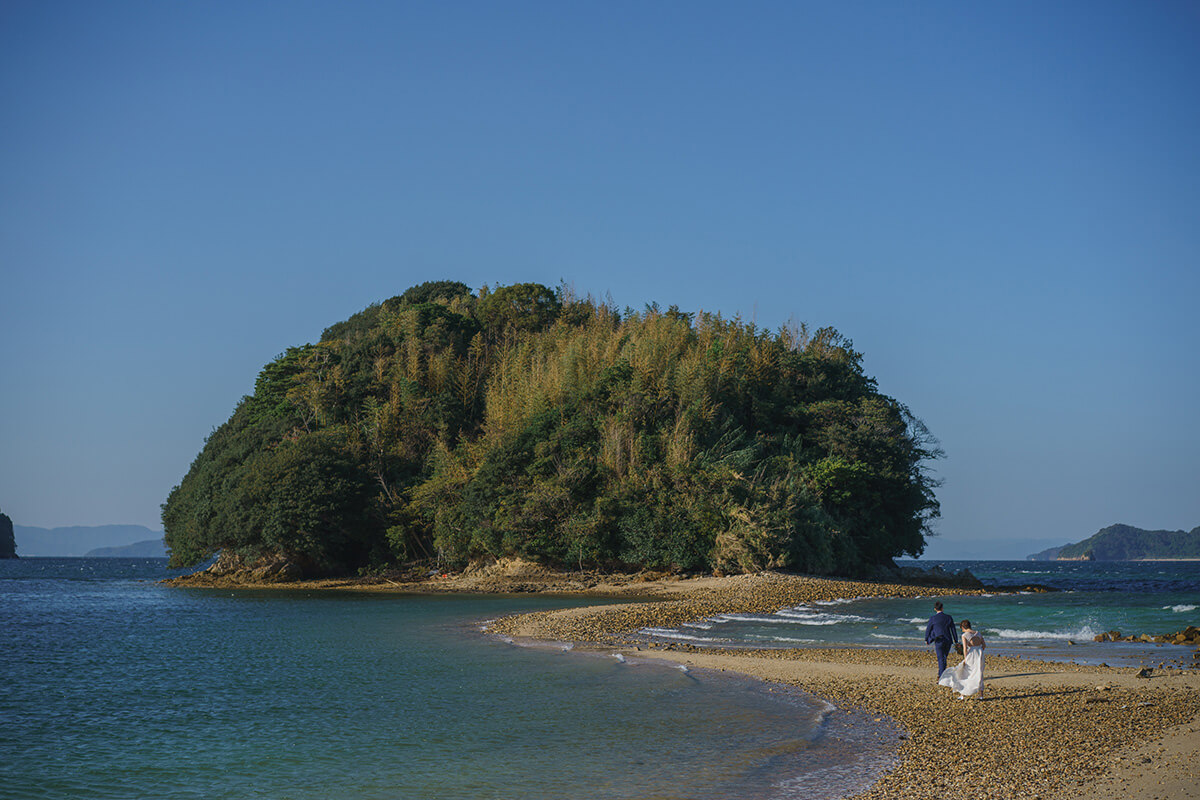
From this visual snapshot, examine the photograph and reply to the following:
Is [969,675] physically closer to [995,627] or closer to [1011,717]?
[1011,717]

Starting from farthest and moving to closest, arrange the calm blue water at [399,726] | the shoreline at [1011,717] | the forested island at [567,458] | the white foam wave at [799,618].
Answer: the forested island at [567,458] → the white foam wave at [799,618] → the calm blue water at [399,726] → the shoreline at [1011,717]

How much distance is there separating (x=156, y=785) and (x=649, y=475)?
2833 centimetres

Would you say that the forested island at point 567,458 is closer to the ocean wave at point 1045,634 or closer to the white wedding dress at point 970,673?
the ocean wave at point 1045,634

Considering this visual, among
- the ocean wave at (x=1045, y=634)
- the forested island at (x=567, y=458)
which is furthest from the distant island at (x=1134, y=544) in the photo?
the ocean wave at (x=1045, y=634)

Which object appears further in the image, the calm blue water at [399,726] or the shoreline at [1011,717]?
the calm blue water at [399,726]

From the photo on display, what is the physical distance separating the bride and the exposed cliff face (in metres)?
136

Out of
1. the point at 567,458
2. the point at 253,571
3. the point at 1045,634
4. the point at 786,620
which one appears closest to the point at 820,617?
the point at 786,620

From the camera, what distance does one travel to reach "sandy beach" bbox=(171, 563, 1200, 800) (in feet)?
26.2

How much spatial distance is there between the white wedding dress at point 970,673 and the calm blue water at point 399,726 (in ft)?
7.34

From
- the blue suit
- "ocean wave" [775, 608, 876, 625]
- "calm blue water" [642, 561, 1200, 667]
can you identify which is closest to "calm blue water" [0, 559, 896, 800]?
the blue suit

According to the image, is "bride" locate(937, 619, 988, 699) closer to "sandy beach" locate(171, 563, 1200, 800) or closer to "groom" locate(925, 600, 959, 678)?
"sandy beach" locate(171, 563, 1200, 800)

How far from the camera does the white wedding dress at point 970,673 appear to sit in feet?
39.3

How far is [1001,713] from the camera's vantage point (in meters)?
11.1

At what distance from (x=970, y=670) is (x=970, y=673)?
5 centimetres
